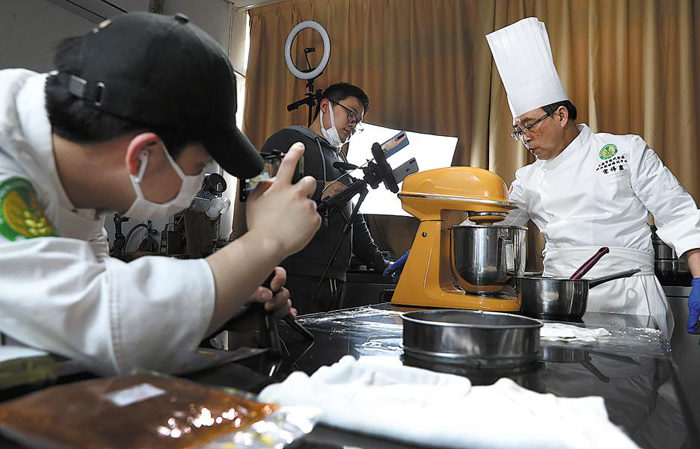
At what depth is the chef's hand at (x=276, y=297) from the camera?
0.82 meters

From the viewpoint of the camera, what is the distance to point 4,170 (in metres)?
0.59

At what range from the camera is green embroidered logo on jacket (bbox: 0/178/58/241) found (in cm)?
56

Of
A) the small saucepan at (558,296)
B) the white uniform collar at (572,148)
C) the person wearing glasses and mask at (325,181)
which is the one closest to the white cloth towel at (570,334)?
the small saucepan at (558,296)

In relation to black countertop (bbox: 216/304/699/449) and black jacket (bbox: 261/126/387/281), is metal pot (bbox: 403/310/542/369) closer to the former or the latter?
black countertop (bbox: 216/304/699/449)

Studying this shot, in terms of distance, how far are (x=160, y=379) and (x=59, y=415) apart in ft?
0.31

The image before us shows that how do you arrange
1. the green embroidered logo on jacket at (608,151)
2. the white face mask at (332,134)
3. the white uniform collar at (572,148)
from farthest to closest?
1. the white face mask at (332,134)
2. the white uniform collar at (572,148)
3. the green embroidered logo on jacket at (608,151)

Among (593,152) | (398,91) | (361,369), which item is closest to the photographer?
(361,369)

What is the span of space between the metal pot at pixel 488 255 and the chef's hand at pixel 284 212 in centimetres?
78

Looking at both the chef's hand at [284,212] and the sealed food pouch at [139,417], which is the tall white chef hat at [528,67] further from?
the sealed food pouch at [139,417]

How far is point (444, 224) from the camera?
1.64 meters

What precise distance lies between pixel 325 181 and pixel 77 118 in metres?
1.77

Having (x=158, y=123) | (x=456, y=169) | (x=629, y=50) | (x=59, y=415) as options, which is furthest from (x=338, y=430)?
(x=629, y=50)

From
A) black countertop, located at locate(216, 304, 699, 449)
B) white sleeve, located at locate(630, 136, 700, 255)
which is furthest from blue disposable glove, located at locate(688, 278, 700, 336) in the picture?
black countertop, located at locate(216, 304, 699, 449)

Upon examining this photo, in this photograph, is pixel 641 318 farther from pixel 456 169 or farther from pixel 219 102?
pixel 219 102
